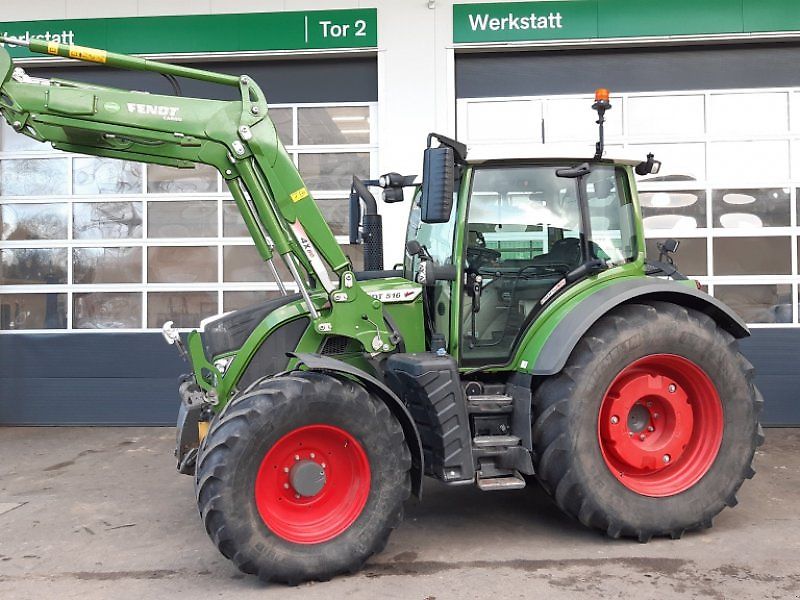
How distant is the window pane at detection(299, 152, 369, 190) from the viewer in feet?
26.3

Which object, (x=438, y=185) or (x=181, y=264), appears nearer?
(x=438, y=185)

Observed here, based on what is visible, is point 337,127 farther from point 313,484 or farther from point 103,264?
point 313,484

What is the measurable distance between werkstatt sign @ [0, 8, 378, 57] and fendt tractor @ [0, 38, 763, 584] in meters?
3.87

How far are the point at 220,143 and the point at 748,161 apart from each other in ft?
19.1

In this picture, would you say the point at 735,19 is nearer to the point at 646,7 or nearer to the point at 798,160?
the point at 646,7

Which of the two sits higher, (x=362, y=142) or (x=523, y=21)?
(x=523, y=21)

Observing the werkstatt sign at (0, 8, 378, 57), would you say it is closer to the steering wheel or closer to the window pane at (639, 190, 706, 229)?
the window pane at (639, 190, 706, 229)

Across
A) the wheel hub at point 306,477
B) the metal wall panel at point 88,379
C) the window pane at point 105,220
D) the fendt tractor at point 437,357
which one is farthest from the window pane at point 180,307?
the wheel hub at point 306,477

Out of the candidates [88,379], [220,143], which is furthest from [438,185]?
[88,379]

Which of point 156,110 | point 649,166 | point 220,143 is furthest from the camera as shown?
point 649,166

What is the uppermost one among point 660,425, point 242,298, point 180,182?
point 180,182

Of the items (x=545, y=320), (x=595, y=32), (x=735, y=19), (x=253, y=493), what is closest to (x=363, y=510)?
(x=253, y=493)

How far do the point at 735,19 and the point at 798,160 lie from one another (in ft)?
5.19

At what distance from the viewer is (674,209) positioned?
773 cm
